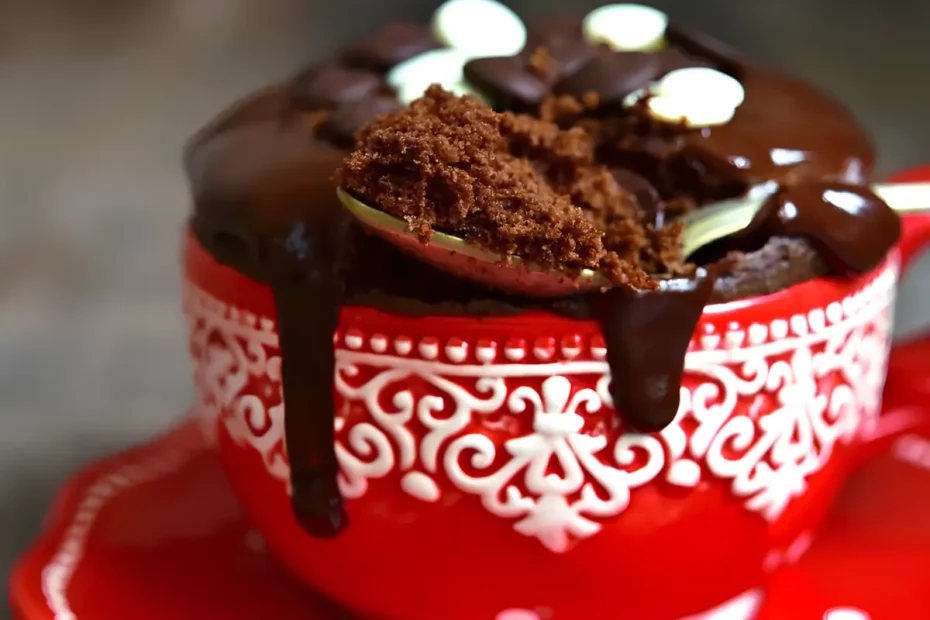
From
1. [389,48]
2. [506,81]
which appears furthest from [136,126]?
[506,81]

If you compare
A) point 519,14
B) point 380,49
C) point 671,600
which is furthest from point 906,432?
point 519,14

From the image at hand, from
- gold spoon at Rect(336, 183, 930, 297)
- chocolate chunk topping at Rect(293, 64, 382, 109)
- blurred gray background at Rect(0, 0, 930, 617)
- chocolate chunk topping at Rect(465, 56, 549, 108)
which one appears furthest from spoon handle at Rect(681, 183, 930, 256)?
blurred gray background at Rect(0, 0, 930, 617)

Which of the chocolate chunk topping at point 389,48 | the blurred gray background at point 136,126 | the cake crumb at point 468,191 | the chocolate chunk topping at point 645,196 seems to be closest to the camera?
the cake crumb at point 468,191

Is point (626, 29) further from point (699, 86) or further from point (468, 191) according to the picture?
point (468, 191)

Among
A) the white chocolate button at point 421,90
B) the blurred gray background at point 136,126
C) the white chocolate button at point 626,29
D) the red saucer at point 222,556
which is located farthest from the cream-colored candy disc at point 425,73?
the blurred gray background at point 136,126

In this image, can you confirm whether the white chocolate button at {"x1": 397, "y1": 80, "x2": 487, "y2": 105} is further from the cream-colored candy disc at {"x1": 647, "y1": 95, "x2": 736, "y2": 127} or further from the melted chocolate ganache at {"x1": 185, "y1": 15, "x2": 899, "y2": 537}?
the cream-colored candy disc at {"x1": 647, "y1": 95, "x2": 736, "y2": 127}

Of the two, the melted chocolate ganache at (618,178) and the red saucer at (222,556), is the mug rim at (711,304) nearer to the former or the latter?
the melted chocolate ganache at (618,178)
